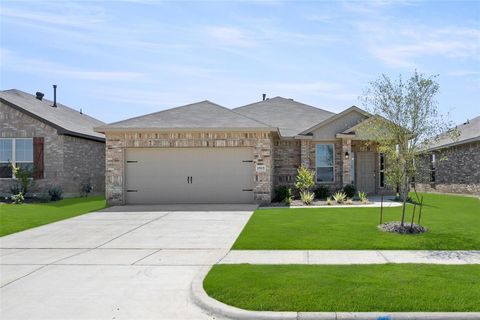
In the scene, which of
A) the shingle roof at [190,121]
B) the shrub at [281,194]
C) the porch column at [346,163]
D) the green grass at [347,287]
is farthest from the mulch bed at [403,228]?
the porch column at [346,163]

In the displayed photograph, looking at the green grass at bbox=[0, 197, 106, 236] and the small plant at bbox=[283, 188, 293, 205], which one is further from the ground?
the small plant at bbox=[283, 188, 293, 205]

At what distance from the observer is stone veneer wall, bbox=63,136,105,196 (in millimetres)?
21953

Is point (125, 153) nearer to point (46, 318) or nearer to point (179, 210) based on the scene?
point (179, 210)

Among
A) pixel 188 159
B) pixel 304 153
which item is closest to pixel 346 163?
pixel 304 153

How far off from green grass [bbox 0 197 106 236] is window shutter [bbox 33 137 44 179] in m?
2.37

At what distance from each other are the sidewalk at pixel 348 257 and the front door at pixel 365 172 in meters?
14.2

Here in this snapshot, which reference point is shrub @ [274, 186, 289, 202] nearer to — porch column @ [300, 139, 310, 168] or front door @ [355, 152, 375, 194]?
porch column @ [300, 139, 310, 168]

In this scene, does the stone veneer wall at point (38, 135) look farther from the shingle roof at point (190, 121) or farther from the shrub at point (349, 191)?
the shrub at point (349, 191)

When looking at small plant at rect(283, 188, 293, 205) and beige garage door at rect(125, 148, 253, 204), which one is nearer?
beige garage door at rect(125, 148, 253, 204)

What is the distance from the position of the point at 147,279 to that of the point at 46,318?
1.78m

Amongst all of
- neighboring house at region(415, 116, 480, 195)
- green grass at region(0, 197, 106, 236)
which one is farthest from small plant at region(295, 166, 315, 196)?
green grass at region(0, 197, 106, 236)

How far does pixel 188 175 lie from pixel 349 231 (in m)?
9.19

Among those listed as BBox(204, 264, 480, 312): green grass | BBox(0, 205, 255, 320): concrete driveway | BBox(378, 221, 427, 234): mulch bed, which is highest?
BBox(378, 221, 427, 234): mulch bed

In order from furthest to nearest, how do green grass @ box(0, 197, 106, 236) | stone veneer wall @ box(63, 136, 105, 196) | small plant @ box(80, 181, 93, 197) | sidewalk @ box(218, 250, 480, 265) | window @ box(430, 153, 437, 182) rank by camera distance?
window @ box(430, 153, 437, 182)
small plant @ box(80, 181, 93, 197)
stone veneer wall @ box(63, 136, 105, 196)
green grass @ box(0, 197, 106, 236)
sidewalk @ box(218, 250, 480, 265)
